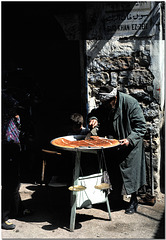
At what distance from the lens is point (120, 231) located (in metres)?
4.05

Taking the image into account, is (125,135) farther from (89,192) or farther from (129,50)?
(129,50)

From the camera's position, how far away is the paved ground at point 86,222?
13.1 ft

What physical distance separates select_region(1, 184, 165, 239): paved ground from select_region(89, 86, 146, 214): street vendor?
0.90ft

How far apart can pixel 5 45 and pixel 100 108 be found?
244cm

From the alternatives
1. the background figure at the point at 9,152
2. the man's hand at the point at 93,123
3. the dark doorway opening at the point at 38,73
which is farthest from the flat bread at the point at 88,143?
the dark doorway opening at the point at 38,73

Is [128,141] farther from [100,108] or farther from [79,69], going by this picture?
[79,69]

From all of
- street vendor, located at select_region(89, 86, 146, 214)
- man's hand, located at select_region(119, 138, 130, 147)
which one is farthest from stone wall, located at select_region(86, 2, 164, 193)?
man's hand, located at select_region(119, 138, 130, 147)

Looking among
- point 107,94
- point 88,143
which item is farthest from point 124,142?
point 107,94

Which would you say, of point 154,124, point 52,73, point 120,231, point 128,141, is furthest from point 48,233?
point 52,73

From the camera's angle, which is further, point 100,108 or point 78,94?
point 78,94

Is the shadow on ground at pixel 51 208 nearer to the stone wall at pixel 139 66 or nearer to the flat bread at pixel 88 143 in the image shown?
the flat bread at pixel 88 143

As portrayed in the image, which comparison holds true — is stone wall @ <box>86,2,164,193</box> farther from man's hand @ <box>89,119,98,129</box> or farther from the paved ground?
man's hand @ <box>89,119,98,129</box>

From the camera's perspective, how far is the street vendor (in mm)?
4422

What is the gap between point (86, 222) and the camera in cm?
432
